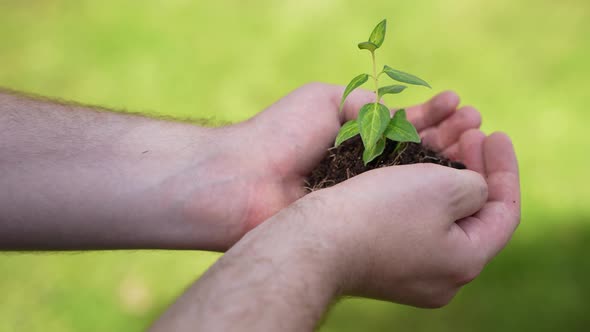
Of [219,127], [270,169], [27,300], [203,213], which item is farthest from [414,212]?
[27,300]

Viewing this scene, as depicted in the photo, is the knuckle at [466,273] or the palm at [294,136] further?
the palm at [294,136]

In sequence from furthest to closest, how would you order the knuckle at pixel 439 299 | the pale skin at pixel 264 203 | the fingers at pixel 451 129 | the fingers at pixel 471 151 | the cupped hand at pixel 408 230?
1. the fingers at pixel 451 129
2. the fingers at pixel 471 151
3. the knuckle at pixel 439 299
4. the cupped hand at pixel 408 230
5. the pale skin at pixel 264 203

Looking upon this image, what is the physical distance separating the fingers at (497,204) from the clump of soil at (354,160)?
5.0 inches

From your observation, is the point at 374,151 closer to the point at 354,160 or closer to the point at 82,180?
the point at 354,160

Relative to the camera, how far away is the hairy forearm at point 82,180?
181cm

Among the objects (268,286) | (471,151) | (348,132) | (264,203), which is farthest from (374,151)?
(268,286)

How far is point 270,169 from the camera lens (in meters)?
2.01

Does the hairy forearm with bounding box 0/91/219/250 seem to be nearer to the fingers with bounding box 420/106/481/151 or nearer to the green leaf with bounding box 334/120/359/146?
the green leaf with bounding box 334/120/359/146

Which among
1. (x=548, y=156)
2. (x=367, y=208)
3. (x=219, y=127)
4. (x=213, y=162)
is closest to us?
(x=367, y=208)

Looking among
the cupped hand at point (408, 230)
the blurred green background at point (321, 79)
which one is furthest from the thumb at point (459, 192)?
the blurred green background at point (321, 79)

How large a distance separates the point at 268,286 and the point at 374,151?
687 mm

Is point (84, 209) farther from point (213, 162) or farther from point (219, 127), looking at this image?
point (219, 127)

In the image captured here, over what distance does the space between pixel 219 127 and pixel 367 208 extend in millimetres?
818

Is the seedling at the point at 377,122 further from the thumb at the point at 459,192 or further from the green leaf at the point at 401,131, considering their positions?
the thumb at the point at 459,192
